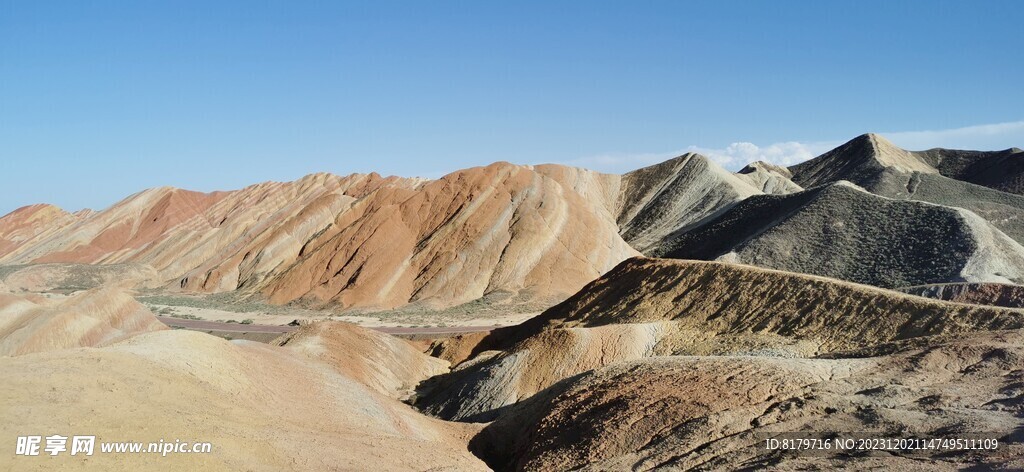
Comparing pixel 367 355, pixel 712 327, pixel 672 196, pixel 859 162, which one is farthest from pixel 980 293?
pixel 859 162

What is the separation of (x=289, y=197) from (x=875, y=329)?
73248mm

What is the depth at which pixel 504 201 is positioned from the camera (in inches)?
2495

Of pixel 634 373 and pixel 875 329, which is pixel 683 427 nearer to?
pixel 634 373

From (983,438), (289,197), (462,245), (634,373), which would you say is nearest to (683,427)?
(634,373)

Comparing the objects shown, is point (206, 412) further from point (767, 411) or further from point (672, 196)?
point (672, 196)

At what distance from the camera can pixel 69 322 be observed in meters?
26.9

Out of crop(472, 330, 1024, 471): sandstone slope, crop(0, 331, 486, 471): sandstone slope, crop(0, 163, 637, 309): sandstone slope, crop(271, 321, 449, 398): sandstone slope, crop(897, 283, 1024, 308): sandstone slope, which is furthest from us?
crop(0, 163, 637, 309): sandstone slope

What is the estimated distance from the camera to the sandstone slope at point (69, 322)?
1015 inches

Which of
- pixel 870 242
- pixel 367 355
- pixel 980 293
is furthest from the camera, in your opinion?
pixel 870 242

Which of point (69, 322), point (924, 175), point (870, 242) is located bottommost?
point (870, 242)

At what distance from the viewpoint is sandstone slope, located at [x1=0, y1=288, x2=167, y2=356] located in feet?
84.6

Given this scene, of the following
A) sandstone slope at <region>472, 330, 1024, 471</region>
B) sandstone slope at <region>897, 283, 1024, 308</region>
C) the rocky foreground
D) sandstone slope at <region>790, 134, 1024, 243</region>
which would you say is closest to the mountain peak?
sandstone slope at <region>790, 134, 1024, 243</region>

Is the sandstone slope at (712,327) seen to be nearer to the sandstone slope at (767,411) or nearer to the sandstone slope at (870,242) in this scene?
the sandstone slope at (767,411)

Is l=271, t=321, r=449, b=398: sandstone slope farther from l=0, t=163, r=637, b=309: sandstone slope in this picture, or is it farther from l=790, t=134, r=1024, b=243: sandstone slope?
l=790, t=134, r=1024, b=243: sandstone slope
